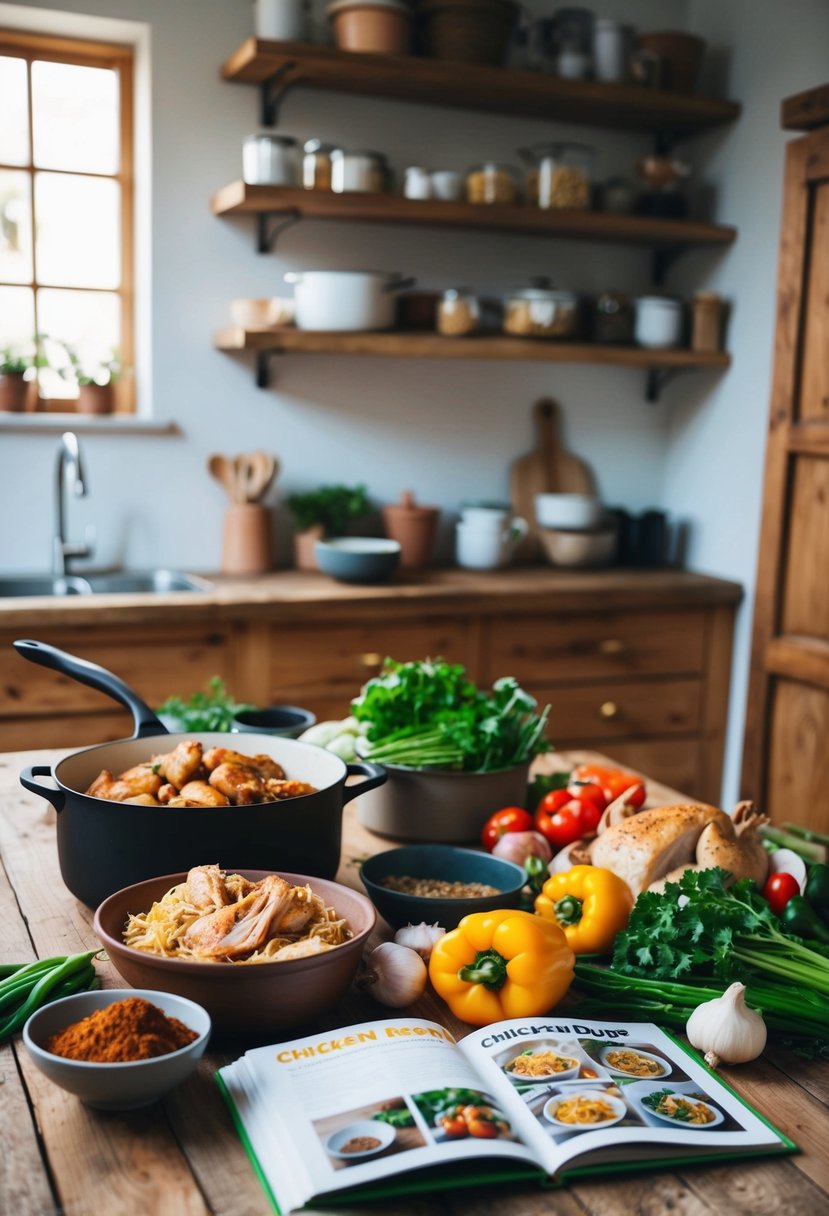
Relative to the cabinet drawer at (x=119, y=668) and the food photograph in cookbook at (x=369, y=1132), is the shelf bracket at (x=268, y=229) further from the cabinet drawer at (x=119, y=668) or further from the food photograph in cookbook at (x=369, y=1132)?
the food photograph in cookbook at (x=369, y=1132)

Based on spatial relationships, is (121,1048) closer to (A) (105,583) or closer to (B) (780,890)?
(B) (780,890)

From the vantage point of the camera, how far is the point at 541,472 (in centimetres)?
395

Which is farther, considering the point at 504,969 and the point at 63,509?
the point at 63,509

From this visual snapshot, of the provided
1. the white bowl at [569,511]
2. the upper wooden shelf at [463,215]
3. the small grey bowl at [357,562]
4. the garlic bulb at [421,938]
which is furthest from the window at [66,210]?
the garlic bulb at [421,938]

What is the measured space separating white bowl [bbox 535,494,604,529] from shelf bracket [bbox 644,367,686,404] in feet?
1.66

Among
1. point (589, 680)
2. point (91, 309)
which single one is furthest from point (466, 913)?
point (91, 309)

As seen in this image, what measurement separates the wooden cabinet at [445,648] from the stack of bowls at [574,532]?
79mm

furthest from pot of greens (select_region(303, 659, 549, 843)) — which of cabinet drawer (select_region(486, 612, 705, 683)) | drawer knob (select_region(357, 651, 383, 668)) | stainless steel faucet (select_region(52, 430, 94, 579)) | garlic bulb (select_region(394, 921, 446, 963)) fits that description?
stainless steel faucet (select_region(52, 430, 94, 579))

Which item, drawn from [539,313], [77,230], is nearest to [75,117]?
[77,230]

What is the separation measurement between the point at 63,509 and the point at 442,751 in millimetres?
2081

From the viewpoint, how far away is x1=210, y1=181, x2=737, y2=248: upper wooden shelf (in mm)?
3176

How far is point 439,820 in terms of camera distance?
62.9 inches

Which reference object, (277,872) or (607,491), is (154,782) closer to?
(277,872)

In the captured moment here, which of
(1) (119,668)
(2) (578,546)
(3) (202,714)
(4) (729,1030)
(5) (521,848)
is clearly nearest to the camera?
(4) (729,1030)
